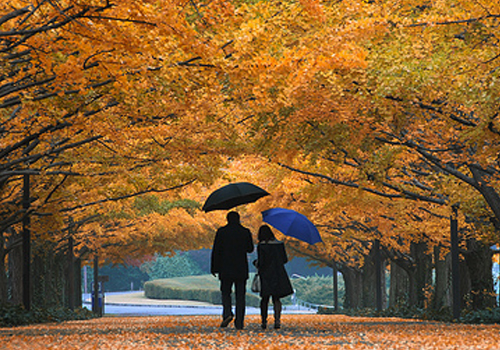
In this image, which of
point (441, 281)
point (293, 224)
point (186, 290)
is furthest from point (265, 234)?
point (186, 290)

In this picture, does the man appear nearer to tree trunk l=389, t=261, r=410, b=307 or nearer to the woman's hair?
the woman's hair

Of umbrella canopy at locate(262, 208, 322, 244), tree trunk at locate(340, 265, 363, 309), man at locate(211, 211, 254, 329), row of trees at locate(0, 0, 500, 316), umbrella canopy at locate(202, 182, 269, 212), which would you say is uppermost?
row of trees at locate(0, 0, 500, 316)

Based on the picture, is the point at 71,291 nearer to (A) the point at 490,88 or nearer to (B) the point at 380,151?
(B) the point at 380,151

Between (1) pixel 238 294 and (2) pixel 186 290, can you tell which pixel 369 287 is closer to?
(1) pixel 238 294

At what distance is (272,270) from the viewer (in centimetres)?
1127

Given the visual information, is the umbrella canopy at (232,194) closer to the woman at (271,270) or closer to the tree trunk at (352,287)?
the woman at (271,270)

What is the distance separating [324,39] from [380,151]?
3.91 m

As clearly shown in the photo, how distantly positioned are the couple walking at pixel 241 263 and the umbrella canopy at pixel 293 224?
835 millimetres

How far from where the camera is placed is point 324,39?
11.8m

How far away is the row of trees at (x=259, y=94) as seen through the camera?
362 inches

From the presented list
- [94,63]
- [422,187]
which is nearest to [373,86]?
[94,63]

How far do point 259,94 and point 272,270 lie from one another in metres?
2.76

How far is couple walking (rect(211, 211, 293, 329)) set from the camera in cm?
1084

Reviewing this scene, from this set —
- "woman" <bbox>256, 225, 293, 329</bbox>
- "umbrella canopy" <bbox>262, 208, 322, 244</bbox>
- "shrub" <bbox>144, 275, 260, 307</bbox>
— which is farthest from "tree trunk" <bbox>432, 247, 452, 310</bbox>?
"shrub" <bbox>144, 275, 260, 307</bbox>
